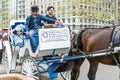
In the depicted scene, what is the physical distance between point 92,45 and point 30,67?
175 centimetres

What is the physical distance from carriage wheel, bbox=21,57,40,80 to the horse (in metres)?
0.91

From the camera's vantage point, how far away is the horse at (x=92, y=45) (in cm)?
703

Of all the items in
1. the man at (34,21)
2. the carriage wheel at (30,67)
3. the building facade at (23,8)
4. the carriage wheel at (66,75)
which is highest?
the building facade at (23,8)

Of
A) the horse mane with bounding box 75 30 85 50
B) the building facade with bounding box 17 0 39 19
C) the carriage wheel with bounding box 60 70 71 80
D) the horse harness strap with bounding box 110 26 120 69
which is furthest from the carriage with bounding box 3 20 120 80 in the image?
the building facade with bounding box 17 0 39 19

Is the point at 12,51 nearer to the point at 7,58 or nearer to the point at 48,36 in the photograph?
the point at 7,58

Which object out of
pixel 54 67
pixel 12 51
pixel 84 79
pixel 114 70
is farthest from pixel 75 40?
pixel 114 70

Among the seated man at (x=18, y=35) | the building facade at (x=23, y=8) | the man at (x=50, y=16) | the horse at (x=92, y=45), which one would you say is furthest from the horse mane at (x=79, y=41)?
the building facade at (x=23, y=8)

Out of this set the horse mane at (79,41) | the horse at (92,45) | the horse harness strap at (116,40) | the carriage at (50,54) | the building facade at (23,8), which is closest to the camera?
the horse harness strap at (116,40)

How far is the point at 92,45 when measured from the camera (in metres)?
7.32

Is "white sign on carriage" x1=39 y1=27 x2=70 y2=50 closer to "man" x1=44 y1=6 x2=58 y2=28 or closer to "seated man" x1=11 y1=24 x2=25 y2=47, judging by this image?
"man" x1=44 y1=6 x2=58 y2=28

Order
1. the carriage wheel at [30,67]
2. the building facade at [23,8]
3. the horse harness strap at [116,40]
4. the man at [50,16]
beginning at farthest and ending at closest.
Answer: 1. the building facade at [23,8]
2. the man at [50,16]
3. the carriage wheel at [30,67]
4. the horse harness strap at [116,40]

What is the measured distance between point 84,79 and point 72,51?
6.16 ft

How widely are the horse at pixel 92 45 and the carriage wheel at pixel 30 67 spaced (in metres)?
0.91

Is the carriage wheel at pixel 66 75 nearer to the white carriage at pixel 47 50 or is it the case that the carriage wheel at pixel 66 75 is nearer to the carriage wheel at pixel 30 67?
the white carriage at pixel 47 50
